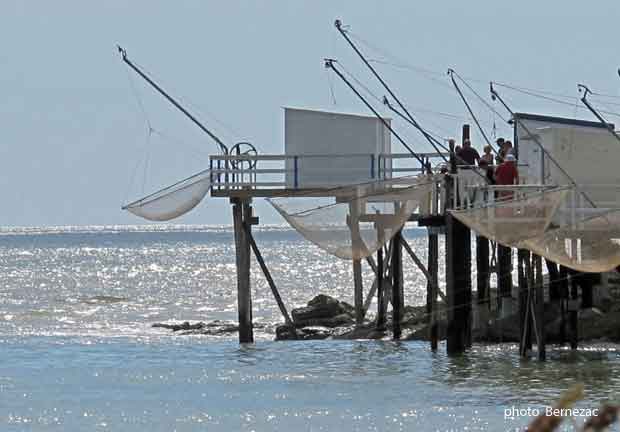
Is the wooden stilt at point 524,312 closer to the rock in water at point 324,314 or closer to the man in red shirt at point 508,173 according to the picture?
the man in red shirt at point 508,173

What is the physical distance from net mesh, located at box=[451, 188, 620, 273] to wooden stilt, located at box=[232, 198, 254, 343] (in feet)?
27.4

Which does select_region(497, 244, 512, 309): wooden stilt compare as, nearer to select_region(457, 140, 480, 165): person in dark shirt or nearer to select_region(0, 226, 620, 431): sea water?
select_region(0, 226, 620, 431): sea water

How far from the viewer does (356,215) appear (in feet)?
89.6

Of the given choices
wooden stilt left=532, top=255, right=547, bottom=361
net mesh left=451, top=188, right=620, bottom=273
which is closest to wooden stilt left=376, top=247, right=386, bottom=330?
wooden stilt left=532, top=255, right=547, bottom=361

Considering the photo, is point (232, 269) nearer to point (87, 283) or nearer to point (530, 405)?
point (87, 283)

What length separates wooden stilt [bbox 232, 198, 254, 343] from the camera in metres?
30.2

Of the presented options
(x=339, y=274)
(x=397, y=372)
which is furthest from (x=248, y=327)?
(x=339, y=274)

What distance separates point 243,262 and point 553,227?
9551mm

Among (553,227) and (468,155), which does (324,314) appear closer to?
(468,155)

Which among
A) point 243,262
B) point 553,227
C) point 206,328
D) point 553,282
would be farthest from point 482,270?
point 206,328

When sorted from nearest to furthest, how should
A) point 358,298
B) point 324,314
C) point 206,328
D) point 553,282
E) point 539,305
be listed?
point 539,305
point 553,282
point 358,298
point 324,314
point 206,328

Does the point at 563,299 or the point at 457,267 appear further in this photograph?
the point at 563,299

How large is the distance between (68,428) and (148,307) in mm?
44300

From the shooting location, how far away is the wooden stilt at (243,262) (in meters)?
30.2
